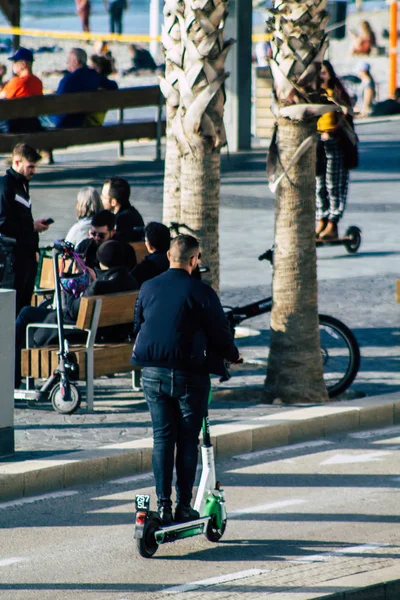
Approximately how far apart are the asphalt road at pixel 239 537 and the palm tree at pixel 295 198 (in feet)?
3.78

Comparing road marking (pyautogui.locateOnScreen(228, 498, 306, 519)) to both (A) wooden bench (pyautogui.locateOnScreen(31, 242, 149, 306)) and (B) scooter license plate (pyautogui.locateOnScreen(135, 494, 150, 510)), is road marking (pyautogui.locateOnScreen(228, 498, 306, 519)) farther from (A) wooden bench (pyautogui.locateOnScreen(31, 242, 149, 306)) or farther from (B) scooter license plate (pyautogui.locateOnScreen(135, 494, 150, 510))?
(A) wooden bench (pyautogui.locateOnScreen(31, 242, 149, 306))

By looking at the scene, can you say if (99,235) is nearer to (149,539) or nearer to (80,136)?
(149,539)

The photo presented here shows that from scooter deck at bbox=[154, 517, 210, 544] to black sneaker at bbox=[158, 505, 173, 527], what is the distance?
0.15 ft

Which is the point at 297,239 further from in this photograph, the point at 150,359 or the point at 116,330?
the point at 150,359

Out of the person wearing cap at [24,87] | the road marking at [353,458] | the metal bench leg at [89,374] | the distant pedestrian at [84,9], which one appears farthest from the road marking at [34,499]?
the distant pedestrian at [84,9]

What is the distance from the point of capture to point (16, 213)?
11.0m

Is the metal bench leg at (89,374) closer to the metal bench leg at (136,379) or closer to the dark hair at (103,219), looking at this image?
the metal bench leg at (136,379)

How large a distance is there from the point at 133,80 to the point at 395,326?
96.9 ft

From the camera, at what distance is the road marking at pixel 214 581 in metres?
6.68

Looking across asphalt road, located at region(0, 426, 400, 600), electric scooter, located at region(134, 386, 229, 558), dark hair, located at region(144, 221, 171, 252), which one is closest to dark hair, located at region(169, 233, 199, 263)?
electric scooter, located at region(134, 386, 229, 558)

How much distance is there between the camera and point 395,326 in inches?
518

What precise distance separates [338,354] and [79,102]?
1240cm

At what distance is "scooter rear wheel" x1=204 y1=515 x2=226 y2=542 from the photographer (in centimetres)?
737

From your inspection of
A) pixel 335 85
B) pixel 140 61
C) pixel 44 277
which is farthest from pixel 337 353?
pixel 140 61
